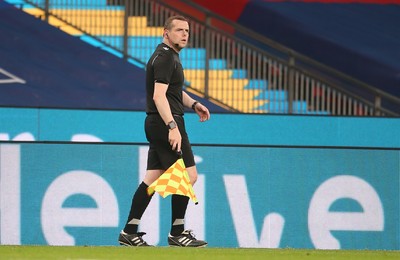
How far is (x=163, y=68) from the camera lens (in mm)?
10219

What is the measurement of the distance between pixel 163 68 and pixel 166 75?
58mm

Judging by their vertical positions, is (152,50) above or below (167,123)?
above

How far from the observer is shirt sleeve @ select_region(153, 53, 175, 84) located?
10.2 metres

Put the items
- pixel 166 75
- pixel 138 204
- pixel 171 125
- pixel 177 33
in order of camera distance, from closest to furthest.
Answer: pixel 171 125
pixel 166 75
pixel 177 33
pixel 138 204

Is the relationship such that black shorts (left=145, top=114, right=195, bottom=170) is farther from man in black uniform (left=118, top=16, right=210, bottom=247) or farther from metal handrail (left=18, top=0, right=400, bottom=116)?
metal handrail (left=18, top=0, right=400, bottom=116)

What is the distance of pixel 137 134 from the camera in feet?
53.7

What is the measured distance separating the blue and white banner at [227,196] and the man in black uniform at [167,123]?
2133 mm

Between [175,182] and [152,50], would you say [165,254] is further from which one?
[152,50]

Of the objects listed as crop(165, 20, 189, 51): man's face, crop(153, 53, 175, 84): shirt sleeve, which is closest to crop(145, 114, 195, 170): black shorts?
crop(153, 53, 175, 84): shirt sleeve

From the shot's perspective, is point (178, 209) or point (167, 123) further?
point (178, 209)

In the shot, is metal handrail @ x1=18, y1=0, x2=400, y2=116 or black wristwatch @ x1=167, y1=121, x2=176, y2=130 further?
metal handrail @ x1=18, y1=0, x2=400, y2=116

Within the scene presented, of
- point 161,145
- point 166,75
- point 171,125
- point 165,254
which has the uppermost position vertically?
point 166,75

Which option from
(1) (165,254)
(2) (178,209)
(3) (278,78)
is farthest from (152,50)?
(1) (165,254)

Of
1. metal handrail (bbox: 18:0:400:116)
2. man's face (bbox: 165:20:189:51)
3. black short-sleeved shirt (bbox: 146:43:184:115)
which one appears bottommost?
black short-sleeved shirt (bbox: 146:43:184:115)
